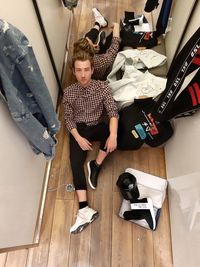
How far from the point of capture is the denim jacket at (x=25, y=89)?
25.9 inches

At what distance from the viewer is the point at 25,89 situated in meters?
0.80

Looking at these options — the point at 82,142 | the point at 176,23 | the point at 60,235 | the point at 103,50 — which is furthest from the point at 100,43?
the point at 60,235

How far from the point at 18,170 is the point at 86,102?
1.83ft

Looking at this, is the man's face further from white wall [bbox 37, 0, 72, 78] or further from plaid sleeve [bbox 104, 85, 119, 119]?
white wall [bbox 37, 0, 72, 78]

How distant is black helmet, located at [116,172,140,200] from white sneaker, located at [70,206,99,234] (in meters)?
0.19

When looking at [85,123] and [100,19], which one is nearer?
[85,123]

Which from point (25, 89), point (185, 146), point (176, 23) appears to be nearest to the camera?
point (25, 89)

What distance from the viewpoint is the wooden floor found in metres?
1.26

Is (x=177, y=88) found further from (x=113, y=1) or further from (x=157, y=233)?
(x=113, y=1)

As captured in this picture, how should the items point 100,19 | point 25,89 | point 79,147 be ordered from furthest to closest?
point 100,19, point 79,147, point 25,89

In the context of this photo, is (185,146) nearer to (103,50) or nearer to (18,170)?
(18,170)

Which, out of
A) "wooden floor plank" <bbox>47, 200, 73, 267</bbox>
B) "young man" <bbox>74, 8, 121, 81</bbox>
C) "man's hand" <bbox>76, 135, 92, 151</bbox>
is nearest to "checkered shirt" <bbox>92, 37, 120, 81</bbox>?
"young man" <bbox>74, 8, 121, 81</bbox>

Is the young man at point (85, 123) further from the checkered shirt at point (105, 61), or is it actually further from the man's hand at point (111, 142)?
the checkered shirt at point (105, 61)

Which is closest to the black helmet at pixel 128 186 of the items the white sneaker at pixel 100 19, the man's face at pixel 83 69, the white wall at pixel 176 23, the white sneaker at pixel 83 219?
the white sneaker at pixel 83 219
